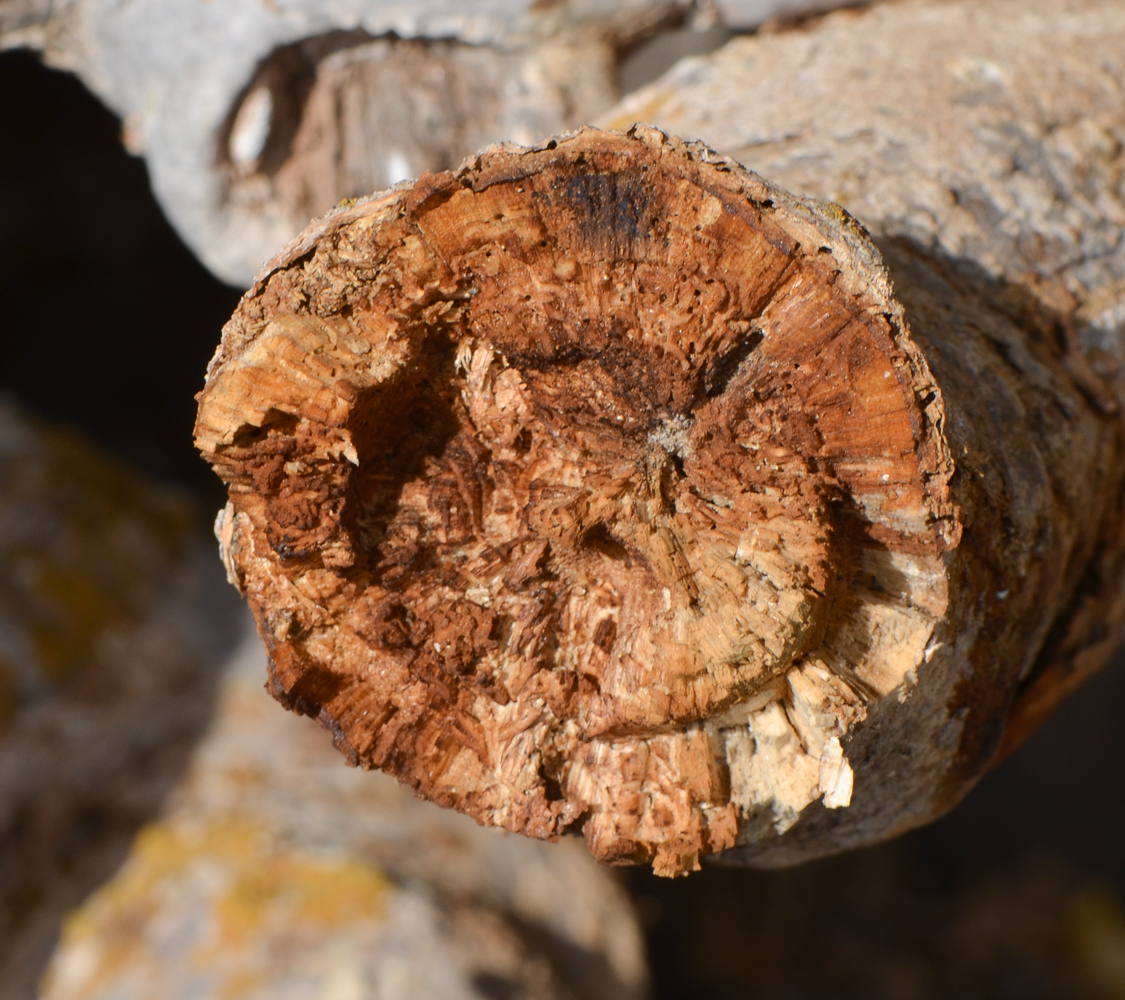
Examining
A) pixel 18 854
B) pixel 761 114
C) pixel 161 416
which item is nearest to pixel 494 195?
pixel 761 114

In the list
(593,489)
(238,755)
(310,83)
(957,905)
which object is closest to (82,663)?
(238,755)

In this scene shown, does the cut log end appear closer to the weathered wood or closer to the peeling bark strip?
the peeling bark strip

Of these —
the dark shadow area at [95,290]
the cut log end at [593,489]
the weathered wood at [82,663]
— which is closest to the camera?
the cut log end at [593,489]

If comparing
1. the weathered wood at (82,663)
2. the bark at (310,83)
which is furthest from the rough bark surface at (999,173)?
the weathered wood at (82,663)

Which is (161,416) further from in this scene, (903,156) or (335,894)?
(903,156)

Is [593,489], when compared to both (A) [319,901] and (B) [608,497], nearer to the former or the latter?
(B) [608,497]

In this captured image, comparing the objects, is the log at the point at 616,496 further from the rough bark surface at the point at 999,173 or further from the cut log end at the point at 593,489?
the rough bark surface at the point at 999,173
